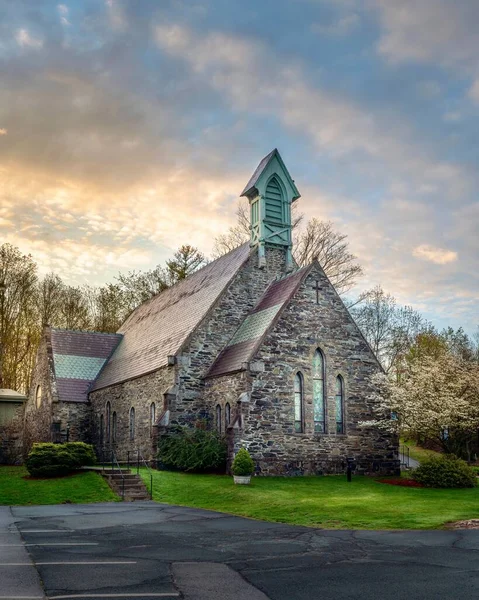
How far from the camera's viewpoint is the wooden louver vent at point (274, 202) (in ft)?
113

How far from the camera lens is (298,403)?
27.6m

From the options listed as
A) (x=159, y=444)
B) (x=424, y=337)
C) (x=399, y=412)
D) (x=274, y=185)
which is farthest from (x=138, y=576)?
(x=424, y=337)

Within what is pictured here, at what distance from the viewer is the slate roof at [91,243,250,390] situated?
31906 mm

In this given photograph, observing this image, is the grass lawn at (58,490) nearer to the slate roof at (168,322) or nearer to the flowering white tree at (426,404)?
the slate roof at (168,322)

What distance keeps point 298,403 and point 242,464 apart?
207 inches

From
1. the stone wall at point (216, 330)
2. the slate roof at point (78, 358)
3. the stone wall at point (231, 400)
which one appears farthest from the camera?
the slate roof at point (78, 358)

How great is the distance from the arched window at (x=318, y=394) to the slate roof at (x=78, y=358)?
16.4m

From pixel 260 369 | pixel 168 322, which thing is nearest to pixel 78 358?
pixel 168 322

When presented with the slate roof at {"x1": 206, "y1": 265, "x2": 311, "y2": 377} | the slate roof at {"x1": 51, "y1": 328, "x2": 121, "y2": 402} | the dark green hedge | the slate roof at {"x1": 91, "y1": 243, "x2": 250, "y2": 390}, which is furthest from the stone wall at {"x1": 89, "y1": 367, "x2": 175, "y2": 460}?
the dark green hedge

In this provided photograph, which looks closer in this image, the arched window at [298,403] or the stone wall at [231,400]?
the stone wall at [231,400]

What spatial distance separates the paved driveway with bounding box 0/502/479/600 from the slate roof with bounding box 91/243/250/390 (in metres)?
16.0

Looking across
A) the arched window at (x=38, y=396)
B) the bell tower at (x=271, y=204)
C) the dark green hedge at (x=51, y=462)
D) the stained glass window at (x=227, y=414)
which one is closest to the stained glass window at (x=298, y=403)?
the stained glass window at (x=227, y=414)

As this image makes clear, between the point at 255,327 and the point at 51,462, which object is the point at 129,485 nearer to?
the point at 51,462

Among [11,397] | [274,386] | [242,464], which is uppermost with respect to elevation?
[274,386]
